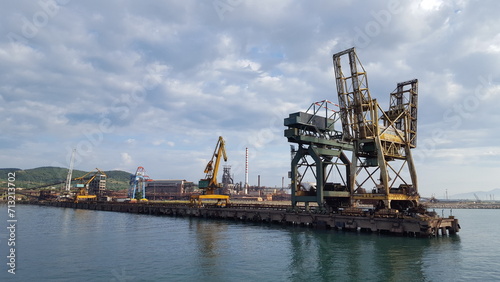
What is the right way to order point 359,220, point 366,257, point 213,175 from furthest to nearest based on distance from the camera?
point 213,175, point 359,220, point 366,257

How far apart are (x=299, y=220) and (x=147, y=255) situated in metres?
31.4

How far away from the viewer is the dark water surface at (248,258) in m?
26.2

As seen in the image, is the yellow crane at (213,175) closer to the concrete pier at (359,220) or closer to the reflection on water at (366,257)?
the concrete pier at (359,220)

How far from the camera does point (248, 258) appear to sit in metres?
32.5

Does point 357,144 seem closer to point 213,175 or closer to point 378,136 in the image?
point 378,136

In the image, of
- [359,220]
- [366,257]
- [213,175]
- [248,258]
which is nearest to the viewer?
[248,258]

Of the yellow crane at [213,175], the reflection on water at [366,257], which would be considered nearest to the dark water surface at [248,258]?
the reflection on water at [366,257]

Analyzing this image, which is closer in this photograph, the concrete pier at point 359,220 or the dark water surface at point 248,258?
the dark water surface at point 248,258

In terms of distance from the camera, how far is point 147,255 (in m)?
33.6

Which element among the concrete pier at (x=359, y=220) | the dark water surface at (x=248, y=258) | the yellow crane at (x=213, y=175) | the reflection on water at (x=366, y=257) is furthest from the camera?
the yellow crane at (x=213, y=175)

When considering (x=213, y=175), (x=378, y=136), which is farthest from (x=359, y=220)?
(x=213, y=175)

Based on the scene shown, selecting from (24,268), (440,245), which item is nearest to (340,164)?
(440,245)

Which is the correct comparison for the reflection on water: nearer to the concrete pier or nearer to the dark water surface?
the dark water surface

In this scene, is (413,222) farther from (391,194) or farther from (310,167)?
(310,167)
